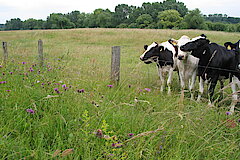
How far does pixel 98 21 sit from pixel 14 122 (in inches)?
3190

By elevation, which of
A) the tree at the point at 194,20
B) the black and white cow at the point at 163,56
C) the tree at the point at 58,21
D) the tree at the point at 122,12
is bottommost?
the black and white cow at the point at 163,56

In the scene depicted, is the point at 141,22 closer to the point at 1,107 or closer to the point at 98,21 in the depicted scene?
the point at 98,21

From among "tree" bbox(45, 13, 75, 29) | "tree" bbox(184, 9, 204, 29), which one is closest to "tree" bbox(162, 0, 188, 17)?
"tree" bbox(184, 9, 204, 29)

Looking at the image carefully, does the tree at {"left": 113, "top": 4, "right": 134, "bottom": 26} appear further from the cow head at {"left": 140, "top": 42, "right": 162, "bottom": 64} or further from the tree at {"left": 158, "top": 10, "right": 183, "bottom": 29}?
the cow head at {"left": 140, "top": 42, "right": 162, "bottom": 64}

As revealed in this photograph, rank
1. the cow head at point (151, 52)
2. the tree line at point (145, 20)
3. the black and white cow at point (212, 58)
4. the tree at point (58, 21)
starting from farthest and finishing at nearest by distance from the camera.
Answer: the tree line at point (145, 20) < the tree at point (58, 21) < the cow head at point (151, 52) < the black and white cow at point (212, 58)

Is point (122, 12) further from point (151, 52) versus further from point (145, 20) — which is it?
point (151, 52)

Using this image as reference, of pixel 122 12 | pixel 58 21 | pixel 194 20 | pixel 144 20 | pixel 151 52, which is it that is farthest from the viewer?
pixel 122 12

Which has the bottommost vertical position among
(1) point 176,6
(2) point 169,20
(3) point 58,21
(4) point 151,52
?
(4) point 151,52

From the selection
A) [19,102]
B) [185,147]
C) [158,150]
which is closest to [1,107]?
[19,102]

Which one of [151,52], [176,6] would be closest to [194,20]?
[176,6]

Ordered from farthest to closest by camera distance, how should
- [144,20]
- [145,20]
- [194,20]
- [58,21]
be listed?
[144,20] → [145,20] → [194,20] → [58,21]

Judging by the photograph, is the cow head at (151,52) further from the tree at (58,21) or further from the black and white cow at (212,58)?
the tree at (58,21)

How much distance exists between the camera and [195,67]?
576 centimetres

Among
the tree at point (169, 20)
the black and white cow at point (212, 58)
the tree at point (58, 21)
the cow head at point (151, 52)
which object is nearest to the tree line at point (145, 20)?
the tree at point (169, 20)
